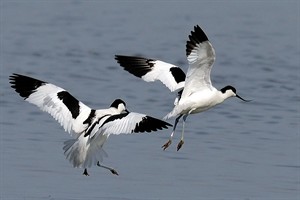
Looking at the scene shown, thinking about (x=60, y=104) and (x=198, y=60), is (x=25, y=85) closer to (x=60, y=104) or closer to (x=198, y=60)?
(x=60, y=104)

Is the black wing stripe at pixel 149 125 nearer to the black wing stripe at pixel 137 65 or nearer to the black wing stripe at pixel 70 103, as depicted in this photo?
the black wing stripe at pixel 70 103

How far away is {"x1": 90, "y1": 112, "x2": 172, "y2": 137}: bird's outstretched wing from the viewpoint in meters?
10.3

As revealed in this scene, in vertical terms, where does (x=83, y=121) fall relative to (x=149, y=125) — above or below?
below

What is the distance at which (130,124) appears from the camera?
1039cm

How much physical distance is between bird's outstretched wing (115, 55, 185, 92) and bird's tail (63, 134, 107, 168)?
1.47 metres

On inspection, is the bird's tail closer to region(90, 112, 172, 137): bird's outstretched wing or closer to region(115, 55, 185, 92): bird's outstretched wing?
region(90, 112, 172, 137): bird's outstretched wing

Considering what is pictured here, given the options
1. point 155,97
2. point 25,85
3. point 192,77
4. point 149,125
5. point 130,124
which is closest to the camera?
point 149,125

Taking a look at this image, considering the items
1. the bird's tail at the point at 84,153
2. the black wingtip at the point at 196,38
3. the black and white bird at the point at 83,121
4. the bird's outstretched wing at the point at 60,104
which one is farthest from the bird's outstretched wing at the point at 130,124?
the black wingtip at the point at 196,38

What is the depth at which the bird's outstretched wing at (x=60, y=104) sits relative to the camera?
37.1 feet

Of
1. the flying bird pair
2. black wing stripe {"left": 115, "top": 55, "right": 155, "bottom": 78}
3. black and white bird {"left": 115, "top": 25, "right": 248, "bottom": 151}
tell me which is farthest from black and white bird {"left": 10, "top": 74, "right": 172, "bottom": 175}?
black wing stripe {"left": 115, "top": 55, "right": 155, "bottom": 78}

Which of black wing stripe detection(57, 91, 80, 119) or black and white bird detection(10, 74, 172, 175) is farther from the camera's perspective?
black wing stripe detection(57, 91, 80, 119)

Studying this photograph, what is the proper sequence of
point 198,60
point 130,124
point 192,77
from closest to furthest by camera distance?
point 130,124 < point 198,60 < point 192,77

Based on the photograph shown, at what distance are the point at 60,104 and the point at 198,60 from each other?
5.22ft

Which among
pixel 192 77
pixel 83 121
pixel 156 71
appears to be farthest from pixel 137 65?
pixel 83 121
